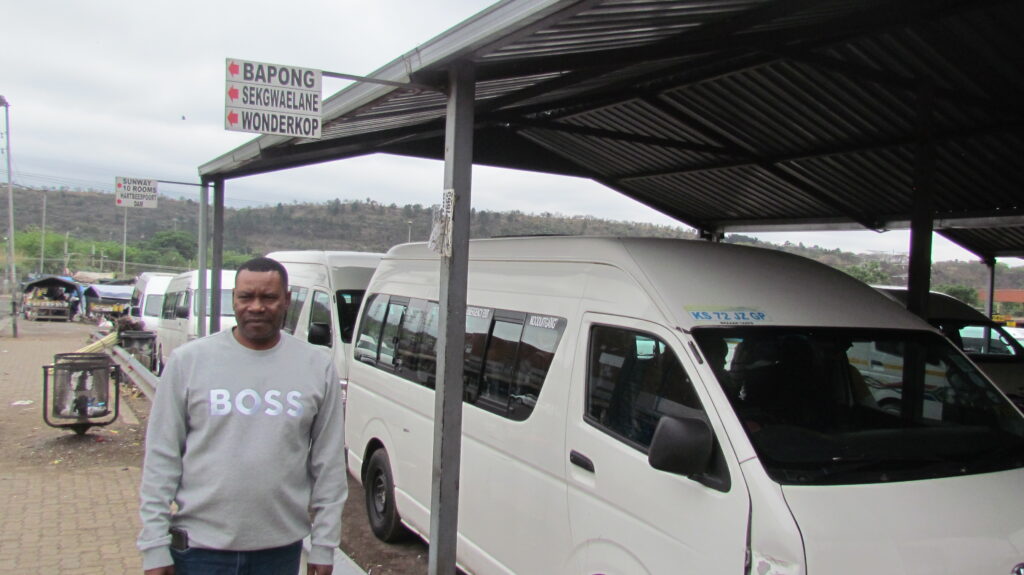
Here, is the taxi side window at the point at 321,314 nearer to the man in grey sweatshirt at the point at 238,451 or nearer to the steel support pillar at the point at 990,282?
the man in grey sweatshirt at the point at 238,451

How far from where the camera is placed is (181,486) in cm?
270

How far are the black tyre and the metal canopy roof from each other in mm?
2881

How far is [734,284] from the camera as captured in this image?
3.60 metres

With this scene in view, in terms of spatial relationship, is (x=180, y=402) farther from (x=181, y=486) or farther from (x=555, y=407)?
(x=555, y=407)

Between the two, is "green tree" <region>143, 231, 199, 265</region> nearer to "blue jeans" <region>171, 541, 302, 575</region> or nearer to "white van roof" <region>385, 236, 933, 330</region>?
"white van roof" <region>385, 236, 933, 330</region>

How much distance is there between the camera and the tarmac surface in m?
5.14

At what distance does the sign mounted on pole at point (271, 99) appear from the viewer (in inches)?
179

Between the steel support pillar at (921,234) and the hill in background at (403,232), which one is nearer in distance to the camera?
the steel support pillar at (921,234)

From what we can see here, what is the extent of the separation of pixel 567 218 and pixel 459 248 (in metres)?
16.1

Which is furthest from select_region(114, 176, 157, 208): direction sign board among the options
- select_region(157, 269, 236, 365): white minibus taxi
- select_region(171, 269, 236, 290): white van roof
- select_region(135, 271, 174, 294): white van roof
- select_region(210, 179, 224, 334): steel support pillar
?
select_region(135, 271, 174, 294): white van roof

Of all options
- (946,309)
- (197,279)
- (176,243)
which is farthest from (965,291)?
(176,243)

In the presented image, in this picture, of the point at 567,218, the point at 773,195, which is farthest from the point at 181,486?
the point at 567,218

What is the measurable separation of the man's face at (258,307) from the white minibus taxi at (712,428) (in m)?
1.54

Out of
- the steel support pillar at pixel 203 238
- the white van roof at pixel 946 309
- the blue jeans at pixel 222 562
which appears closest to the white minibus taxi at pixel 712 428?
the blue jeans at pixel 222 562
